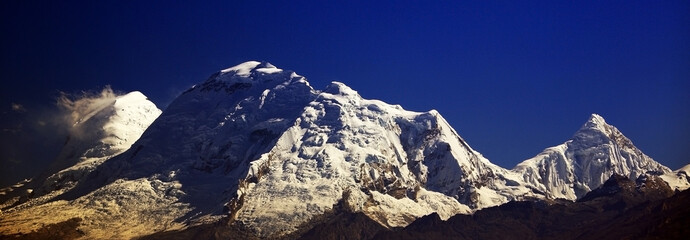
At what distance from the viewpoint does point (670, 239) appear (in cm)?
19488

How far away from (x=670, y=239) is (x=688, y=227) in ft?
17.6

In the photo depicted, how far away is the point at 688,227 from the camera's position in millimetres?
195125
